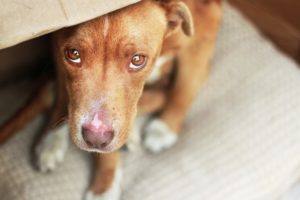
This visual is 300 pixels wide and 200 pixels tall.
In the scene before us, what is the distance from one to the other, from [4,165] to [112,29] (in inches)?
25.1

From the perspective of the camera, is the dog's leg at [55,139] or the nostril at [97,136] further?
the dog's leg at [55,139]

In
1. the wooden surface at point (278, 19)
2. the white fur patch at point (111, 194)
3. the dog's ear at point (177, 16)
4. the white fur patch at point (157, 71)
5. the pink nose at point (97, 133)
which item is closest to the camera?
the pink nose at point (97, 133)

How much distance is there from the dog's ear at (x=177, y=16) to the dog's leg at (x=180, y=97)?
36cm

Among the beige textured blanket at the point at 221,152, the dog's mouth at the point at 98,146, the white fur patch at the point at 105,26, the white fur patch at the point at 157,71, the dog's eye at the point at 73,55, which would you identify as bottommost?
the beige textured blanket at the point at 221,152

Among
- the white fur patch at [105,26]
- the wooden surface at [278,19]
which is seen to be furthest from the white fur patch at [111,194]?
the wooden surface at [278,19]

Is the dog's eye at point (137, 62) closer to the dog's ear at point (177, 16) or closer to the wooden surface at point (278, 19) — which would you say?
the dog's ear at point (177, 16)

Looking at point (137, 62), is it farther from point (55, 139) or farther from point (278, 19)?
point (278, 19)

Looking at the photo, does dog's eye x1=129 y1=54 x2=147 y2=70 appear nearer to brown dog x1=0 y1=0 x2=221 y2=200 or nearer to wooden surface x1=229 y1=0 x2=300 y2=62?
brown dog x1=0 y1=0 x2=221 y2=200

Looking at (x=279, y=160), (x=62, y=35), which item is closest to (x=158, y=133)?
(x=279, y=160)

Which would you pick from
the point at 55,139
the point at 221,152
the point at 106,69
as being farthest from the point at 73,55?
the point at 221,152

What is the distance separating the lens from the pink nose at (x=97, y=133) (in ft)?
4.42

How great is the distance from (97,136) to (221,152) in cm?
63

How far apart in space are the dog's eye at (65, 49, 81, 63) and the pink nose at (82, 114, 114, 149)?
0.17 meters

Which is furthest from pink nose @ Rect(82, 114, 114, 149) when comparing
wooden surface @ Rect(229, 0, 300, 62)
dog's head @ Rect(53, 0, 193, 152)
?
wooden surface @ Rect(229, 0, 300, 62)
